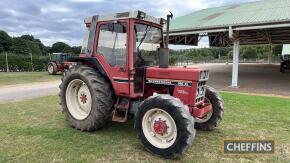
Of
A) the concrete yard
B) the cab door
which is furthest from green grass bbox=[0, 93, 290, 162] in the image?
the concrete yard

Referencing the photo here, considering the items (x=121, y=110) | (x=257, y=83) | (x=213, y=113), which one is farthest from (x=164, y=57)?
(x=257, y=83)

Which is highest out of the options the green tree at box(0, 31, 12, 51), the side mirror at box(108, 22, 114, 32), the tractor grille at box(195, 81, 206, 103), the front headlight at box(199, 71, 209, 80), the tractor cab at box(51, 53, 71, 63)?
the green tree at box(0, 31, 12, 51)

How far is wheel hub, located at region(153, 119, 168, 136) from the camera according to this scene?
462cm

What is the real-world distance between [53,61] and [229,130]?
65.7 feet

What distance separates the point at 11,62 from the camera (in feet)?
88.2

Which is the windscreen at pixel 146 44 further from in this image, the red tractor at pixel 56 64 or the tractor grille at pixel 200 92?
the red tractor at pixel 56 64

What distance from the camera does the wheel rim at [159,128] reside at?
4.59 metres

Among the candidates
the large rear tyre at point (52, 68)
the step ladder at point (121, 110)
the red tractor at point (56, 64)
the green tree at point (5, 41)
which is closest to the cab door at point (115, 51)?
the step ladder at point (121, 110)

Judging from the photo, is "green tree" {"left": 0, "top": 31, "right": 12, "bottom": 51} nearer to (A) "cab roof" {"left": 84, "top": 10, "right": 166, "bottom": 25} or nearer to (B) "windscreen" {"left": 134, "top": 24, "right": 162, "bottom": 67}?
(A) "cab roof" {"left": 84, "top": 10, "right": 166, "bottom": 25}

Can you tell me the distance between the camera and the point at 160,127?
464 centimetres

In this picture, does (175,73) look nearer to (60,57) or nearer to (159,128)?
(159,128)

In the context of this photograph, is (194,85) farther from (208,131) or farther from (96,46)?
(96,46)

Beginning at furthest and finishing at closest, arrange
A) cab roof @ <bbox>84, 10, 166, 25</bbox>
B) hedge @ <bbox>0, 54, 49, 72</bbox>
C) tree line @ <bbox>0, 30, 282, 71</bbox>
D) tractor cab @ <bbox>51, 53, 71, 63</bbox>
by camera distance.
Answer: tree line @ <bbox>0, 30, 282, 71</bbox> < hedge @ <bbox>0, 54, 49, 72</bbox> < tractor cab @ <bbox>51, 53, 71, 63</bbox> < cab roof @ <bbox>84, 10, 166, 25</bbox>

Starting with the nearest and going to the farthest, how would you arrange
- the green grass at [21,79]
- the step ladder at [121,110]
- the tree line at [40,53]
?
the step ladder at [121,110], the green grass at [21,79], the tree line at [40,53]
